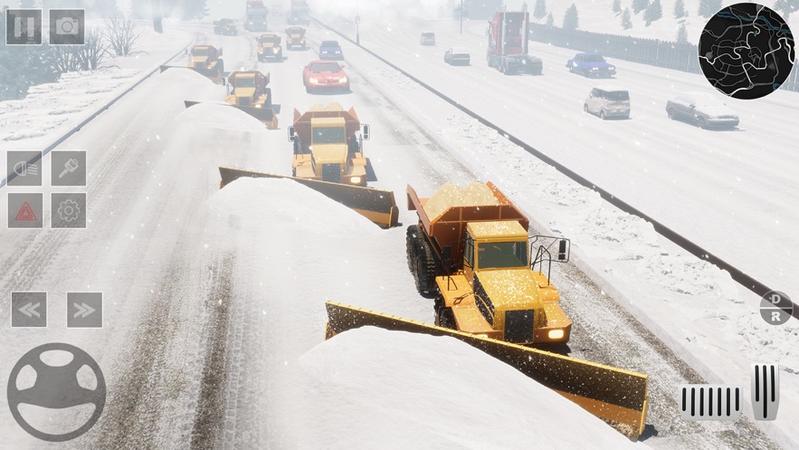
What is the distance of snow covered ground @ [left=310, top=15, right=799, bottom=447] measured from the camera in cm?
1150

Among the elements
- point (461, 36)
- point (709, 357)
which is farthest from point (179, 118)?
point (461, 36)

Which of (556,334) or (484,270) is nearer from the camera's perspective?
(556,334)

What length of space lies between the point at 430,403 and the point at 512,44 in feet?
165

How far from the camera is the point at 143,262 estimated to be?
15.8m

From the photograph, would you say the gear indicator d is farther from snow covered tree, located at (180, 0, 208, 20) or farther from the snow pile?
snow covered tree, located at (180, 0, 208, 20)

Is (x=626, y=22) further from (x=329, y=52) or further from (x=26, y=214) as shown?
(x=26, y=214)

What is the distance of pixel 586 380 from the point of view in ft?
30.7

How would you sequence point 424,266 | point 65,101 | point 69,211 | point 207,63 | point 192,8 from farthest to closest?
point 192,8 < point 207,63 < point 65,101 < point 69,211 < point 424,266

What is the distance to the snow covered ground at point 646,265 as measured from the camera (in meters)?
11.5

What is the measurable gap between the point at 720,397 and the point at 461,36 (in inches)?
3378

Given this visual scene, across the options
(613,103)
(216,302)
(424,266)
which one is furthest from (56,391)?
(613,103)

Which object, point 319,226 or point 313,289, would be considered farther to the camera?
point 319,226

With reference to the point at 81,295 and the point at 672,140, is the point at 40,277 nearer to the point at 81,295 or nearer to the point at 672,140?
the point at 81,295

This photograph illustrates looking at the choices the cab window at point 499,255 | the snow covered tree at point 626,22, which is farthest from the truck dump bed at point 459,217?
the snow covered tree at point 626,22
